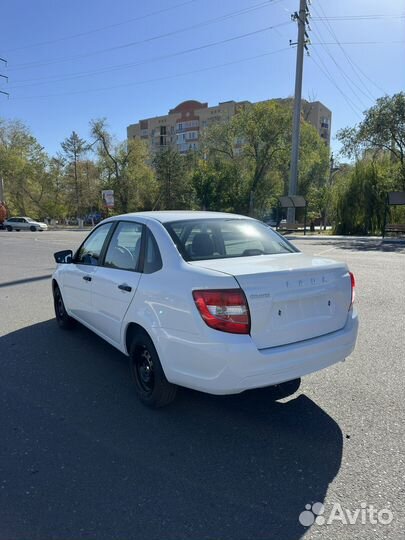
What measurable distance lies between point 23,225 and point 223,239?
149 feet

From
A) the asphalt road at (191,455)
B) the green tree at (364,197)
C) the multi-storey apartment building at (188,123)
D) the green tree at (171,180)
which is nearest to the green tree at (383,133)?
the green tree at (364,197)

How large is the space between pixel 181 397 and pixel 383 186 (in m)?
28.9

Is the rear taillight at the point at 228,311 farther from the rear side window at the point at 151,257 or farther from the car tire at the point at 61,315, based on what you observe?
the car tire at the point at 61,315

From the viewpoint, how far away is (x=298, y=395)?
355cm

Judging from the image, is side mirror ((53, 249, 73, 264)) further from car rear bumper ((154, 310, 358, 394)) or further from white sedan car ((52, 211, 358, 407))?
car rear bumper ((154, 310, 358, 394))

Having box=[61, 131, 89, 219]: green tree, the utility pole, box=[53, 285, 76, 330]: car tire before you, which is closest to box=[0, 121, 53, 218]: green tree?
box=[61, 131, 89, 219]: green tree

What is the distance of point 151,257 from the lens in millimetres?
3334

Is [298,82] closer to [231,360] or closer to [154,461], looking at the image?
[231,360]

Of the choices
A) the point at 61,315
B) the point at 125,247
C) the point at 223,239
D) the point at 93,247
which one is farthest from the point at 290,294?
the point at 61,315

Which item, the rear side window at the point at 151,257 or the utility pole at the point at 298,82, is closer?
the rear side window at the point at 151,257

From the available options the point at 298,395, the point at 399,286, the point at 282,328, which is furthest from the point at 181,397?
the point at 399,286

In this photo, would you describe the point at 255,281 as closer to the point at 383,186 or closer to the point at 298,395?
the point at 298,395

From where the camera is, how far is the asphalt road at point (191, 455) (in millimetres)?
2121

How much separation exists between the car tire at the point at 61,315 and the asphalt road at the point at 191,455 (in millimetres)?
1032
